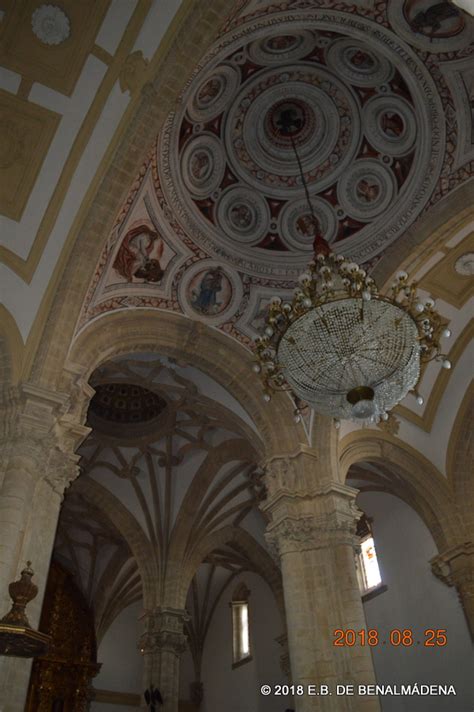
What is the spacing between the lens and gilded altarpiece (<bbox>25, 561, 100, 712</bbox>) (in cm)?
1578

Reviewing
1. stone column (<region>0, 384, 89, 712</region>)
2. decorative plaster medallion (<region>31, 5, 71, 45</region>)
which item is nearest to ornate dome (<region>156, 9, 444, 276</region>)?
decorative plaster medallion (<region>31, 5, 71, 45</region>)

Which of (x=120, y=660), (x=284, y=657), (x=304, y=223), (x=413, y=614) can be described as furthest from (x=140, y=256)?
(x=120, y=660)

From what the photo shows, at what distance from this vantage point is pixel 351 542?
885 cm

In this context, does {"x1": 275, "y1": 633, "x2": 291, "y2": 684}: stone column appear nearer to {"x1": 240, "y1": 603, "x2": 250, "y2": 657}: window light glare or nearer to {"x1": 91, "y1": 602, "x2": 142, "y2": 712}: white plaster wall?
{"x1": 240, "y1": 603, "x2": 250, "y2": 657}: window light glare

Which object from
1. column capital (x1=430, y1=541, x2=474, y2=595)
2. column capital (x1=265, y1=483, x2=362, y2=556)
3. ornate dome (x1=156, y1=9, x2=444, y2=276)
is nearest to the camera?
ornate dome (x1=156, y1=9, x2=444, y2=276)

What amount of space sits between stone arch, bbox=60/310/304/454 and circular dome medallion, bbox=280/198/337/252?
218 cm

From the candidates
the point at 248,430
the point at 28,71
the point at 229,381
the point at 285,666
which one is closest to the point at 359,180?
the point at 229,381

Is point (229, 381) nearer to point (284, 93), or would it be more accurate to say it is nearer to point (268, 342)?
point (268, 342)

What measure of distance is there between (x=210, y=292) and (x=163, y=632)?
7459 millimetres

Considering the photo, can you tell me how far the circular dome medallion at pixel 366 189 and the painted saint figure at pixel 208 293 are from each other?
102 inches

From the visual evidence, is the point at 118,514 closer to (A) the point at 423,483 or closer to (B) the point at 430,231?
(A) the point at 423,483

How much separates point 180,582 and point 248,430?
507 cm

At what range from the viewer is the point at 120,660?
1831 cm

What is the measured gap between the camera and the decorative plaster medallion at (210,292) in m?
10.2
